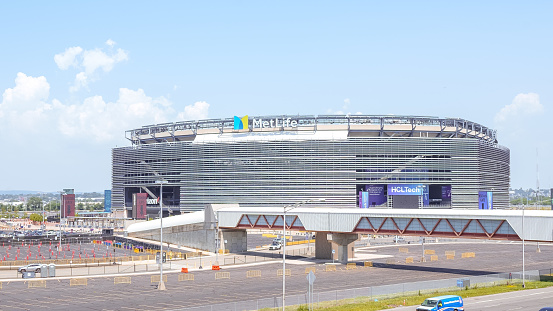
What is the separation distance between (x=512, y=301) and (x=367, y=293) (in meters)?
12.9

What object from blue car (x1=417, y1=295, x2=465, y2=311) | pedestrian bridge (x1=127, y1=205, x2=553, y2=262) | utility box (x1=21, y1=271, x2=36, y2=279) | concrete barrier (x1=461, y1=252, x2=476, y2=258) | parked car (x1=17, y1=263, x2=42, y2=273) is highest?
pedestrian bridge (x1=127, y1=205, x2=553, y2=262)

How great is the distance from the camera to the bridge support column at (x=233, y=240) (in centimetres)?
11019

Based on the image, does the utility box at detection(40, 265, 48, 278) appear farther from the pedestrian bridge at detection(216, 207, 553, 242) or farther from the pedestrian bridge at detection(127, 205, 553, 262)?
the pedestrian bridge at detection(216, 207, 553, 242)

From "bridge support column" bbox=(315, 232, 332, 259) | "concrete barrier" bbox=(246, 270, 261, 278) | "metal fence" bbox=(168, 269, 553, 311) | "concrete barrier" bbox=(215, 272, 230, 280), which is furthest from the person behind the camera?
"bridge support column" bbox=(315, 232, 332, 259)

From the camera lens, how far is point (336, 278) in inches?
3027

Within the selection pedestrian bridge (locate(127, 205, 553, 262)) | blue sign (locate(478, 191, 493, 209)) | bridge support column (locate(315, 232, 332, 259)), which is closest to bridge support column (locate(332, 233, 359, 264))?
pedestrian bridge (locate(127, 205, 553, 262))

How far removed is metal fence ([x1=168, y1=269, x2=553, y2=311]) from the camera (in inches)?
2039

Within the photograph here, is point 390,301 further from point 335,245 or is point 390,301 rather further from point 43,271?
point 335,245

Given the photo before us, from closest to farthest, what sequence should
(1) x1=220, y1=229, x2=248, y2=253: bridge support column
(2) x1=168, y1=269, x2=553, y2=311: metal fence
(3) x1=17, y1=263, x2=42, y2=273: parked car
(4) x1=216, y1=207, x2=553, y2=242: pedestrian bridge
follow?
(2) x1=168, y1=269, x2=553, y2=311: metal fence → (4) x1=216, y1=207, x2=553, y2=242: pedestrian bridge → (3) x1=17, y1=263, x2=42, y2=273: parked car → (1) x1=220, y1=229, x2=248, y2=253: bridge support column

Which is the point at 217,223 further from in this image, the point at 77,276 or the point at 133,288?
the point at 133,288

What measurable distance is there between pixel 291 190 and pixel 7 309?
144896 millimetres

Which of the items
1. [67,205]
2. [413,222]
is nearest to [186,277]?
[413,222]

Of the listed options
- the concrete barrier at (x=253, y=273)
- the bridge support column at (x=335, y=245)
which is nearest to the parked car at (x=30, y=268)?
the concrete barrier at (x=253, y=273)

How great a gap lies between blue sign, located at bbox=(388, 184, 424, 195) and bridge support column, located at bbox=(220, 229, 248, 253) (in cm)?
8698
